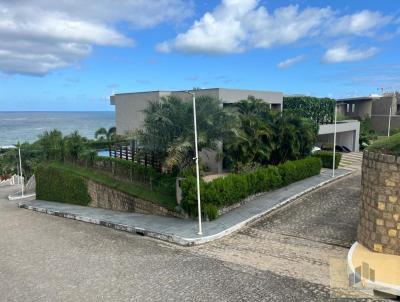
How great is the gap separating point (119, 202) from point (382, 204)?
14373 millimetres

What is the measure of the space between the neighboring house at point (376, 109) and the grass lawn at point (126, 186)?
36142 millimetres

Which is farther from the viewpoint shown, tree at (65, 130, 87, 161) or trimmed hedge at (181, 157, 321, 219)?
tree at (65, 130, 87, 161)

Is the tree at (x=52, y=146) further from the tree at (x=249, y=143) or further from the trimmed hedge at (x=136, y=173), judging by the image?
the tree at (x=249, y=143)

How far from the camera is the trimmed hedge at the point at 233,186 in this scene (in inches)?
605

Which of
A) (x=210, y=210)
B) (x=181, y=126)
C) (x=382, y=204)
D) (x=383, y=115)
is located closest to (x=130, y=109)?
(x=181, y=126)

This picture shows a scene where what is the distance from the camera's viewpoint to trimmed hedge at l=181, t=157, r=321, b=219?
1536 cm

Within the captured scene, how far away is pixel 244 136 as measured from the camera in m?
20.0

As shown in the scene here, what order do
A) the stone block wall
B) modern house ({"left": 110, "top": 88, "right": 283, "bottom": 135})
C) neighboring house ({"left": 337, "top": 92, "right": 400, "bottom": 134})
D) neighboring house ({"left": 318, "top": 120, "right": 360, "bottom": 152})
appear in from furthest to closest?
neighboring house ({"left": 337, "top": 92, "right": 400, "bottom": 134})
neighboring house ({"left": 318, "top": 120, "right": 360, "bottom": 152})
modern house ({"left": 110, "top": 88, "right": 283, "bottom": 135})
the stone block wall

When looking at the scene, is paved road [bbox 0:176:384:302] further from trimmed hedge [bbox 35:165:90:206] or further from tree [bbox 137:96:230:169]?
trimmed hedge [bbox 35:165:90:206]

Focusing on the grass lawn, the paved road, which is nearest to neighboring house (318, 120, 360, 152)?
the paved road

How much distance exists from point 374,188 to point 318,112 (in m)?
25.7

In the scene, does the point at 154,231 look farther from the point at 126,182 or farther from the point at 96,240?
the point at 126,182

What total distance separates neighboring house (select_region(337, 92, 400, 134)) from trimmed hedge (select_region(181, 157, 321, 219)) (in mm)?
31076

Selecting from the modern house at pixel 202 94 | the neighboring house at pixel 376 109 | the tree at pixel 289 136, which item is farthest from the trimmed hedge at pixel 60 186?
the neighboring house at pixel 376 109
